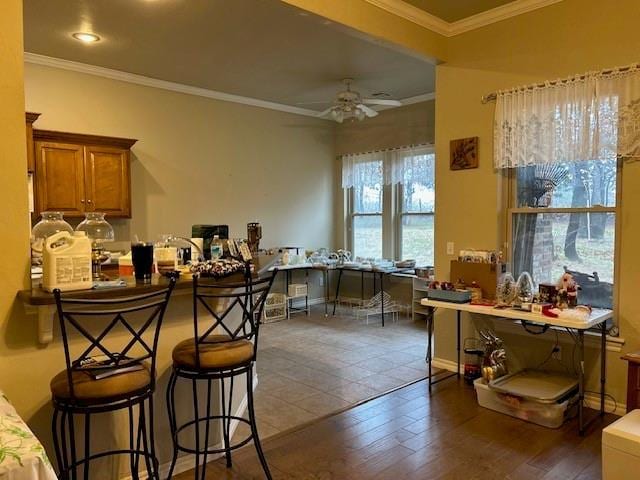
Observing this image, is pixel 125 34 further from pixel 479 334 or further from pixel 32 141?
pixel 479 334

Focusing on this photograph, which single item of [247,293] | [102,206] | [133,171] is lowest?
[247,293]

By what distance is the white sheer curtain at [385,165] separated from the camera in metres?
6.46

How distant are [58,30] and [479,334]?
171 inches

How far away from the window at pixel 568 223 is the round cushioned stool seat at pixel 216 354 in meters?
2.49

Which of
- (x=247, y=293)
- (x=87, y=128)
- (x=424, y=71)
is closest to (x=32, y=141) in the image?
(x=87, y=128)

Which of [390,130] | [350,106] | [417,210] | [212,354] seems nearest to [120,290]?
[212,354]

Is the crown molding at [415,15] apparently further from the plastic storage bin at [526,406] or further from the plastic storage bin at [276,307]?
the plastic storage bin at [276,307]

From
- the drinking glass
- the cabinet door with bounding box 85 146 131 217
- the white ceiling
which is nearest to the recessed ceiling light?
the white ceiling

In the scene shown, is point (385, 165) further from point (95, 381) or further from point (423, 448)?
point (95, 381)

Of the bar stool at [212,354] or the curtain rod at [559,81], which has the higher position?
the curtain rod at [559,81]

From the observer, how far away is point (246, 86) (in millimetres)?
5836

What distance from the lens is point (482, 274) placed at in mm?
3645

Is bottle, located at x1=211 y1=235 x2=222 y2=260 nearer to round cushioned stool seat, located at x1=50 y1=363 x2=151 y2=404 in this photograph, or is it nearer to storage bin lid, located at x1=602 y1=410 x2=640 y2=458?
round cushioned stool seat, located at x1=50 y1=363 x2=151 y2=404

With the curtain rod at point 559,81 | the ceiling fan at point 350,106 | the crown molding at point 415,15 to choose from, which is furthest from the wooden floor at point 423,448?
the ceiling fan at point 350,106
